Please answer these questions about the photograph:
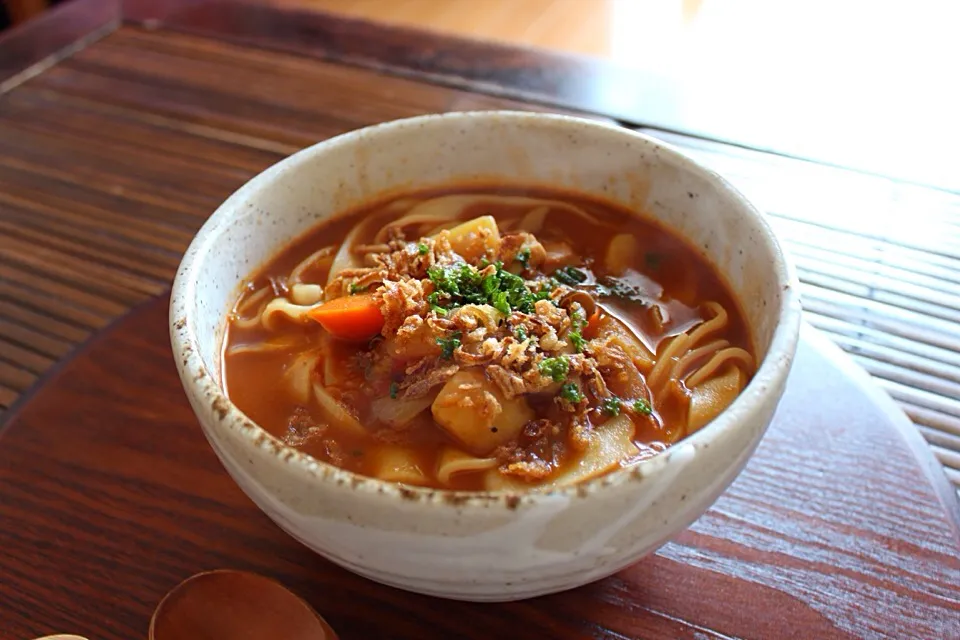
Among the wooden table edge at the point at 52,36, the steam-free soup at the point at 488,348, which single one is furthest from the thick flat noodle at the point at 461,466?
the wooden table edge at the point at 52,36

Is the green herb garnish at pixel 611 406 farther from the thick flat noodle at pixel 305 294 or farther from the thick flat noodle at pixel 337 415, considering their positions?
the thick flat noodle at pixel 305 294

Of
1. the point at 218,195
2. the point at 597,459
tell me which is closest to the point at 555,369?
the point at 597,459

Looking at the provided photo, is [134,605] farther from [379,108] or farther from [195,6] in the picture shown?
[195,6]

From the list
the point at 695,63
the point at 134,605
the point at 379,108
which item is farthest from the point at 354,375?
the point at 695,63

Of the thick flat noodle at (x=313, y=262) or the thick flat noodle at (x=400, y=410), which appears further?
the thick flat noodle at (x=313, y=262)

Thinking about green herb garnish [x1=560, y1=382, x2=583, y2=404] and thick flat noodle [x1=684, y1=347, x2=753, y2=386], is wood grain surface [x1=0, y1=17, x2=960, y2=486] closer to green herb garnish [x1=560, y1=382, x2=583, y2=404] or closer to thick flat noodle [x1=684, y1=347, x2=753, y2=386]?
thick flat noodle [x1=684, y1=347, x2=753, y2=386]

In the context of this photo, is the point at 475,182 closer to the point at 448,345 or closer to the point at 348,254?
the point at 348,254
